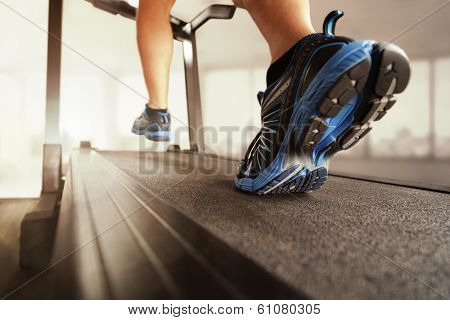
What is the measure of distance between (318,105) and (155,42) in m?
0.89

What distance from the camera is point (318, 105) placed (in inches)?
19.2

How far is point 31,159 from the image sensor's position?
4.97 feet

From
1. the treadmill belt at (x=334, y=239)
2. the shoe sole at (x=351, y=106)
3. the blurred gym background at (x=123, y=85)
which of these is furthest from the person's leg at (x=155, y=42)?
the shoe sole at (x=351, y=106)

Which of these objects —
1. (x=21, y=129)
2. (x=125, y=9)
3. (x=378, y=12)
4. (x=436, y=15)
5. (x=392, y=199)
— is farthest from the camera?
(x=125, y=9)

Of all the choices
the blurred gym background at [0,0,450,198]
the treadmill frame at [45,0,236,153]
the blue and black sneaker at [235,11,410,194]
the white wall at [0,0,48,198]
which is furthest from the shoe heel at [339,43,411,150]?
the treadmill frame at [45,0,236,153]

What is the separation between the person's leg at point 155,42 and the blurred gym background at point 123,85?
0.18 meters

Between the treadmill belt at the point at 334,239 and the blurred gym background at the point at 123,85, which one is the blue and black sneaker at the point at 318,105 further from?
the blurred gym background at the point at 123,85

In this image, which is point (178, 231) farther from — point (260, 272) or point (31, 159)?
point (31, 159)

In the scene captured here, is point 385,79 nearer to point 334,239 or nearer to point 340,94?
point 340,94

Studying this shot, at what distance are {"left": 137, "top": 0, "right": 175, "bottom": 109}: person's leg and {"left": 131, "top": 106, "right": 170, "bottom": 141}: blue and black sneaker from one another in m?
0.09

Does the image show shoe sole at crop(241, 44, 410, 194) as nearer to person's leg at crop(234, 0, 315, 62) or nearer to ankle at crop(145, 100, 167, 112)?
person's leg at crop(234, 0, 315, 62)

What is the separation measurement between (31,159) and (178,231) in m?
1.52

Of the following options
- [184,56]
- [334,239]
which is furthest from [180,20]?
[334,239]

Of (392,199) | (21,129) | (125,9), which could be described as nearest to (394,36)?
(392,199)
